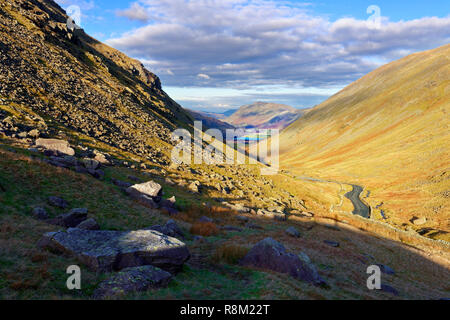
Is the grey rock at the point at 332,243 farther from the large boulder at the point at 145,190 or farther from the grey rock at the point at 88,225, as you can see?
the grey rock at the point at 88,225

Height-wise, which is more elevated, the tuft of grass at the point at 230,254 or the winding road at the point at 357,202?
the tuft of grass at the point at 230,254

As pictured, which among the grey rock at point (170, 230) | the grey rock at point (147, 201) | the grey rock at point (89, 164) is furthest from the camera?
the grey rock at point (89, 164)

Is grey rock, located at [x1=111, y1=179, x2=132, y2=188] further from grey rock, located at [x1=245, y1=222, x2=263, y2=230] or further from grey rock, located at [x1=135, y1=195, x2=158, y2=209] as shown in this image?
grey rock, located at [x1=245, y1=222, x2=263, y2=230]

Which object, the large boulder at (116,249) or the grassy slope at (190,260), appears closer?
the grassy slope at (190,260)

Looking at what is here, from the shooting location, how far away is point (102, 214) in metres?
20.7

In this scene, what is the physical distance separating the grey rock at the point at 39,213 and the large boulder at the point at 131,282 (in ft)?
32.0

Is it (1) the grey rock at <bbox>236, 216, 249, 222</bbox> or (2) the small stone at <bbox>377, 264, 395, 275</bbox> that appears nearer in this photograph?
(2) the small stone at <bbox>377, 264, 395, 275</bbox>

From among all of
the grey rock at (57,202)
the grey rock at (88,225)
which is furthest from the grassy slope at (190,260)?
the grey rock at (88,225)

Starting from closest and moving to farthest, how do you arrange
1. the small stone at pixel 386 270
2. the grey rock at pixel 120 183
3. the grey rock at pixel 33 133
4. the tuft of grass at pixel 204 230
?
the tuft of grass at pixel 204 230 < the small stone at pixel 386 270 < the grey rock at pixel 120 183 < the grey rock at pixel 33 133

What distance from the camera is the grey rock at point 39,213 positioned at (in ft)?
55.8

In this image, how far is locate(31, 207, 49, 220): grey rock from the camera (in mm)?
17000

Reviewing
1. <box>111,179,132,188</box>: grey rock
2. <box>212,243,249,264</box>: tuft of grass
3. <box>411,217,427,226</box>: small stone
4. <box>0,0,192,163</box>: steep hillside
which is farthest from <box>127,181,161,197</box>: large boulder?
<box>411,217,427,226</box>: small stone

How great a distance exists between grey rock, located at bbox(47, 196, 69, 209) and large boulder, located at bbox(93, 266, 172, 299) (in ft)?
37.8
